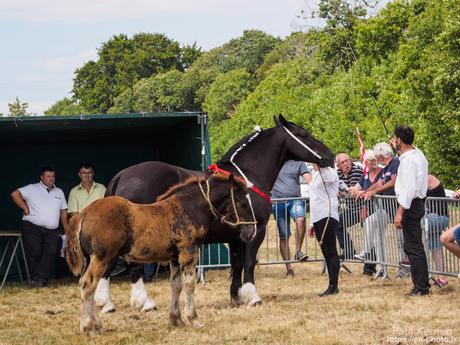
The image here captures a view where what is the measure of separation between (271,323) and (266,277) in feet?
14.4

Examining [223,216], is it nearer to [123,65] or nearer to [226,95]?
[226,95]

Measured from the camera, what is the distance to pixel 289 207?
13.0 m

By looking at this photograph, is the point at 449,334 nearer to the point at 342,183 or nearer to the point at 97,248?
the point at 97,248

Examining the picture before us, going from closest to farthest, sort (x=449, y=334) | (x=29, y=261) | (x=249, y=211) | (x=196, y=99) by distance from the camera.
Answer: (x=449, y=334)
(x=249, y=211)
(x=29, y=261)
(x=196, y=99)

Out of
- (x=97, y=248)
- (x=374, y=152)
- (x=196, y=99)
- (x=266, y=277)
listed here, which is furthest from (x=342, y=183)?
(x=196, y=99)

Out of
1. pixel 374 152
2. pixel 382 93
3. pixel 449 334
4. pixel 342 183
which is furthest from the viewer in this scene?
pixel 382 93

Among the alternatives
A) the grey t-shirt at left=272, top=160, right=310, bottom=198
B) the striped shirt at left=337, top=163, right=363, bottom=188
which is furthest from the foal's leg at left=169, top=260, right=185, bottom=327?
the striped shirt at left=337, top=163, right=363, bottom=188

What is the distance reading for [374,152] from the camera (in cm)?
1194

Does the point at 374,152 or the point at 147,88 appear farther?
the point at 147,88

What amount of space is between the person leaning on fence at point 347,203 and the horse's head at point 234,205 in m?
4.13

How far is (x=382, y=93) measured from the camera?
30531 mm

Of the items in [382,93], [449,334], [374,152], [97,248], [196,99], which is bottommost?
[449,334]

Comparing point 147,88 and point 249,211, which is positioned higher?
point 147,88

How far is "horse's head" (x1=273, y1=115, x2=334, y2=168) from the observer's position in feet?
34.6
